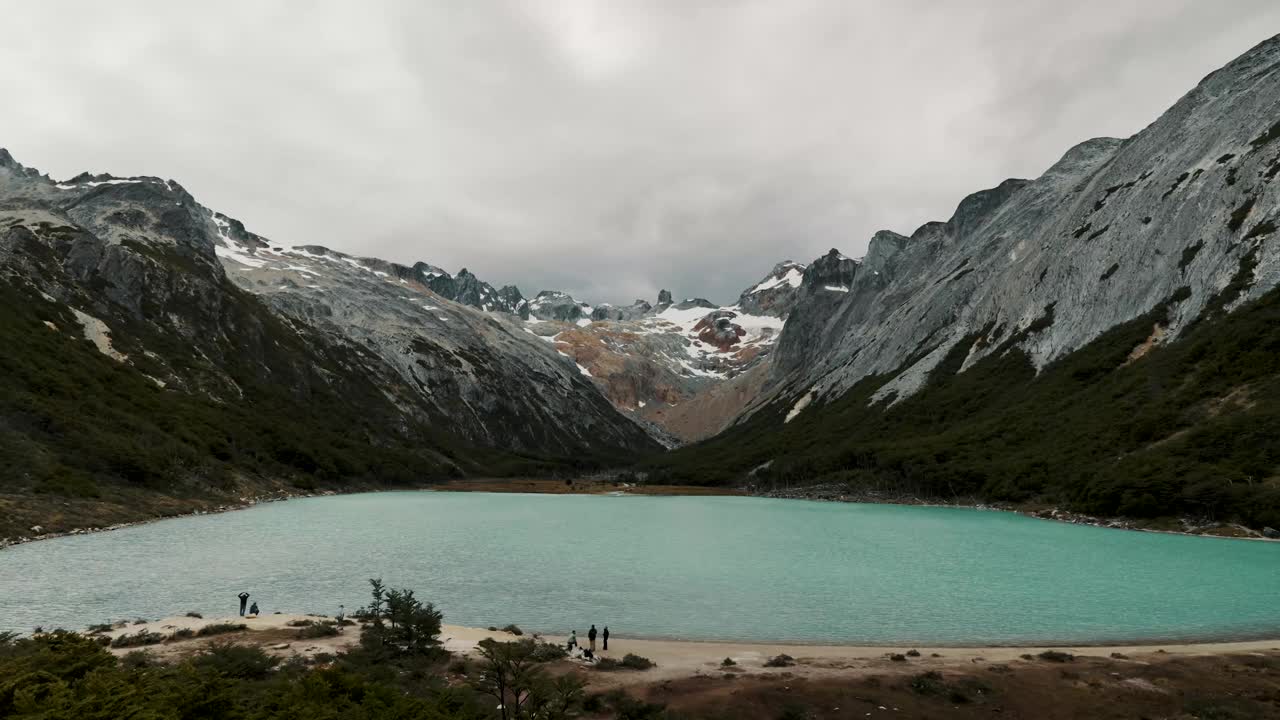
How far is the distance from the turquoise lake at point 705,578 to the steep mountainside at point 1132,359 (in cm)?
1803

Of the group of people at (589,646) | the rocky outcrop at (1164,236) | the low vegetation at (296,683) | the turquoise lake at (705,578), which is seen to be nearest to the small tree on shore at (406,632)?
the low vegetation at (296,683)

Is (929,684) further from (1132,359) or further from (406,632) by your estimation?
(1132,359)

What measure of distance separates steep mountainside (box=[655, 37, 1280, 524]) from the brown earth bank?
2456 inches

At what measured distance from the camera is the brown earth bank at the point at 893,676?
971 inches

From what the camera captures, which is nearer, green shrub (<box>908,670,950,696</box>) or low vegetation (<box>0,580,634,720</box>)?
low vegetation (<box>0,580,634,720</box>)

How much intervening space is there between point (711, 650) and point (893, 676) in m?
9.11

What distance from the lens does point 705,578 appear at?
55344mm

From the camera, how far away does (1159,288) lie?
141000 mm

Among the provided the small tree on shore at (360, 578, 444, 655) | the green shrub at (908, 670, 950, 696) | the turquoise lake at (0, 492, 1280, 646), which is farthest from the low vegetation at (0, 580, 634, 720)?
the green shrub at (908, 670, 950, 696)

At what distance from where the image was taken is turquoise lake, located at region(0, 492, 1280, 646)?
39906 millimetres

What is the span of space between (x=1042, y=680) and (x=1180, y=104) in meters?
221

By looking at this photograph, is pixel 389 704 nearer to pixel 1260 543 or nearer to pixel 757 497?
pixel 1260 543

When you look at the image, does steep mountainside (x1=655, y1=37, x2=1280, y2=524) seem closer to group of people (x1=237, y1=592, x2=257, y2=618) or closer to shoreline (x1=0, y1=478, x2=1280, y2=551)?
shoreline (x1=0, y1=478, x2=1280, y2=551)

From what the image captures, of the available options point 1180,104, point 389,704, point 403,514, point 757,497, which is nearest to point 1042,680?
point 389,704
